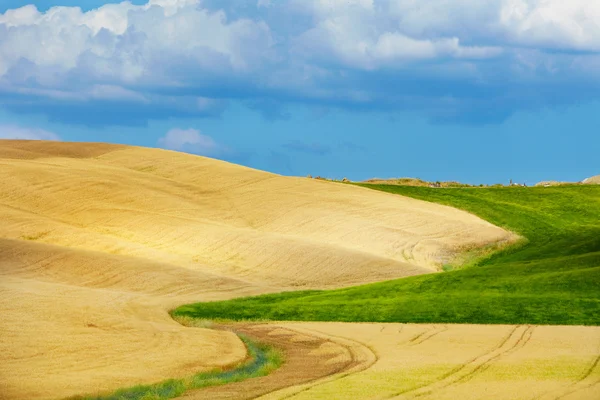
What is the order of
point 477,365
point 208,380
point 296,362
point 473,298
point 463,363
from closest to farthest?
point 208,380
point 477,365
point 463,363
point 296,362
point 473,298

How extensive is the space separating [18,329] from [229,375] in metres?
6.14

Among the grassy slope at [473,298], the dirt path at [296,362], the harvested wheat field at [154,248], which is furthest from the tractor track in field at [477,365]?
the harvested wheat field at [154,248]

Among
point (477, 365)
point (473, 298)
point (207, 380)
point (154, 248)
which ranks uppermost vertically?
point (154, 248)

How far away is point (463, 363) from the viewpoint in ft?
75.5

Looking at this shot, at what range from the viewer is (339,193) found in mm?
68438

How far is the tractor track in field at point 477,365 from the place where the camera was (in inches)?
741

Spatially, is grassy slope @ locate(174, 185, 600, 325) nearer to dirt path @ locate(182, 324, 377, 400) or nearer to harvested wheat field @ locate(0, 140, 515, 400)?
dirt path @ locate(182, 324, 377, 400)

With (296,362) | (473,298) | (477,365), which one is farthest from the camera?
(473,298)

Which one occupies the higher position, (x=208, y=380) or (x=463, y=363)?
(x=463, y=363)

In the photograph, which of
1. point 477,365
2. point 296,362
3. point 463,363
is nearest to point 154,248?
point 296,362

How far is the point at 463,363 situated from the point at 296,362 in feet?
14.3

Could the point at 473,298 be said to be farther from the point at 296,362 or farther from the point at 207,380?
the point at 207,380

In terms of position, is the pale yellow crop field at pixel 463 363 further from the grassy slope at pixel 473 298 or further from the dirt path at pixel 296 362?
the grassy slope at pixel 473 298

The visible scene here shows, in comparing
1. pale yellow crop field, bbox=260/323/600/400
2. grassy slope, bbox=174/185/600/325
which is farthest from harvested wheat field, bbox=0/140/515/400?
pale yellow crop field, bbox=260/323/600/400
